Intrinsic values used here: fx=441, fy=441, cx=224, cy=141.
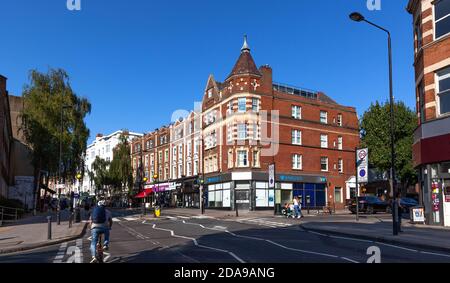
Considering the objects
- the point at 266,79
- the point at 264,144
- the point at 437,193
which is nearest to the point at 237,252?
the point at 437,193

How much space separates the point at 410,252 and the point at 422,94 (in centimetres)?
1454

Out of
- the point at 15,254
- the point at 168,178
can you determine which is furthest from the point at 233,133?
the point at 15,254

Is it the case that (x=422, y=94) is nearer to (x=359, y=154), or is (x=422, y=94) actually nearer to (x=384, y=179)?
(x=359, y=154)

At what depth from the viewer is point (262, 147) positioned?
164 feet

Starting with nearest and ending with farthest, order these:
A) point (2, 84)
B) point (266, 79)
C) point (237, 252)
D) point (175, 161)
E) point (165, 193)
Result: point (237, 252) → point (2, 84) → point (266, 79) → point (175, 161) → point (165, 193)

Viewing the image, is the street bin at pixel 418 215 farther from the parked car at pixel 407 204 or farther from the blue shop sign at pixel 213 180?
the blue shop sign at pixel 213 180

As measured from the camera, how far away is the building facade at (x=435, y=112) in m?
22.8

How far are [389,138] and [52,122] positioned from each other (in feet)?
123

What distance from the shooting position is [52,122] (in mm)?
44219

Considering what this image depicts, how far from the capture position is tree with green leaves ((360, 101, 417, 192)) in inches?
1987

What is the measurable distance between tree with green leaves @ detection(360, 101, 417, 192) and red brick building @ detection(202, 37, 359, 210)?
5.13m

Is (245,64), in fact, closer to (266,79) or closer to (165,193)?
A: (266,79)

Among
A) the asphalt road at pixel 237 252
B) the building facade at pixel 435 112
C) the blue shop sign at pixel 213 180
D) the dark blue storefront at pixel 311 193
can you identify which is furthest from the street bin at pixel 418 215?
the blue shop sign at pixel 213 180

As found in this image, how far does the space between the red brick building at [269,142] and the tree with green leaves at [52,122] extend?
1567cm
